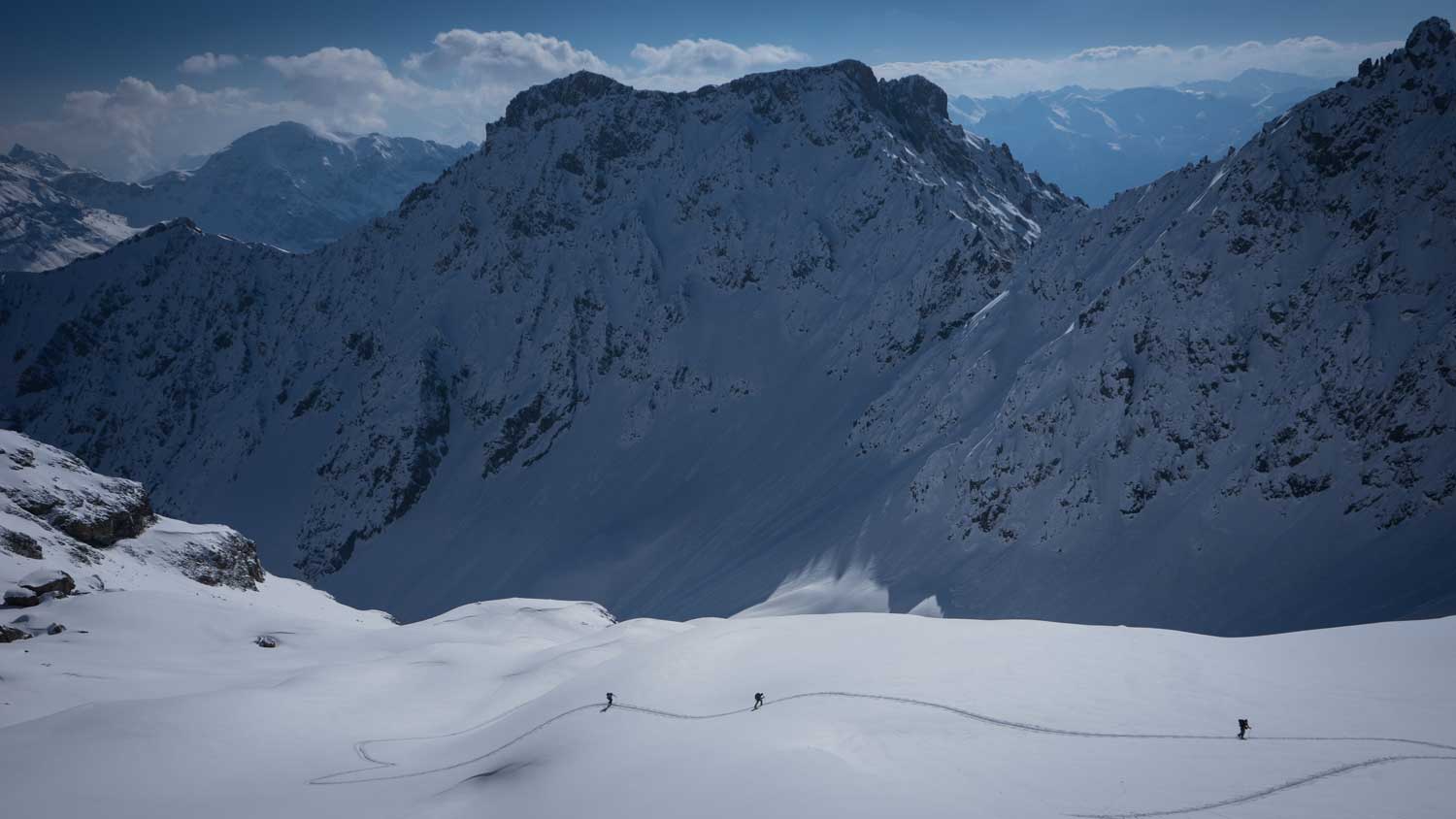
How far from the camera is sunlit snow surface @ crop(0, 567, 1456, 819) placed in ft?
46.9

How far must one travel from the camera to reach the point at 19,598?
3781cm

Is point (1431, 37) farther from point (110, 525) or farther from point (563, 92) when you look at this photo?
point (563, 92)

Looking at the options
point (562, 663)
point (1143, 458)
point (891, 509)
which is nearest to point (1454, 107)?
point (1143, 458)

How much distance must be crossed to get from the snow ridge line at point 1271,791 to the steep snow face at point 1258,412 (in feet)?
121

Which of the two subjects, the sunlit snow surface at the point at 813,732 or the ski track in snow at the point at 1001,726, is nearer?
the ski track in snow at the point at 1001,726

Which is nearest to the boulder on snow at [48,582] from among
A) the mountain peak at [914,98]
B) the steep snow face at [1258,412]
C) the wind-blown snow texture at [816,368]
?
the wind-blown snow texture at [816,368]

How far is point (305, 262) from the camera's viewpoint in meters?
161

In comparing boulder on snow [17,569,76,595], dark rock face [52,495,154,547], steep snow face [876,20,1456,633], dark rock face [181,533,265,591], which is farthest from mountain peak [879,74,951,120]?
boulder on snow [17,569,76,595]

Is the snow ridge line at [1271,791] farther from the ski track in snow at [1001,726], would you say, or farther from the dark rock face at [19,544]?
the dark rock face at [19,544]

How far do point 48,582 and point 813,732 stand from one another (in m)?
43.6

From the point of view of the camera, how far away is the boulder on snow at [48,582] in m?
39.2

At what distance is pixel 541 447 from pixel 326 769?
101m

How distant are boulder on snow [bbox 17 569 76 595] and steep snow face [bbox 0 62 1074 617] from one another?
49628 mm

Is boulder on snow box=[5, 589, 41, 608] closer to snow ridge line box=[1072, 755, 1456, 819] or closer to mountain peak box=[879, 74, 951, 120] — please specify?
snow ridge line box=[1072, 755, 1456, 819]
